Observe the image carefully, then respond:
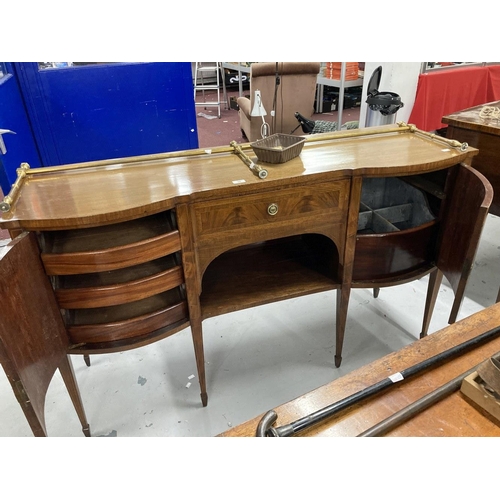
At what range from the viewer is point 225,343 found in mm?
1875

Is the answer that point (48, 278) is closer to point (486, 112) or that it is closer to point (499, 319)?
point (499, 319)

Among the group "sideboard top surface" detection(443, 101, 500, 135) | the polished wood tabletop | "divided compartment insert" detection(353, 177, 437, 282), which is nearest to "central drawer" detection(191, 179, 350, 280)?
"divided compartment insert" detection(353, 177, 437, 282)

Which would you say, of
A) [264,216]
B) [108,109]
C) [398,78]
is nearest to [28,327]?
[264,216]

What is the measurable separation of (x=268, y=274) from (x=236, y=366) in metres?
0.46

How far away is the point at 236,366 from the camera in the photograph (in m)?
1.75

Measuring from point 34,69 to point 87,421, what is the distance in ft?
7.33

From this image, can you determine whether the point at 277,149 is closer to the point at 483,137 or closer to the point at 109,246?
the point at 109,246

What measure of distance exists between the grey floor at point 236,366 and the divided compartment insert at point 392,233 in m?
0.45

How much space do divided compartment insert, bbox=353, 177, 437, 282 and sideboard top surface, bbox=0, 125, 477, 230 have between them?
0.26 m

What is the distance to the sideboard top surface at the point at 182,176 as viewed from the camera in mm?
1072

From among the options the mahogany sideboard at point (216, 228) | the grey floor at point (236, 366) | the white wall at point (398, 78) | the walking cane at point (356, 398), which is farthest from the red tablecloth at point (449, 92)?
the walking cane at point (356, 398)

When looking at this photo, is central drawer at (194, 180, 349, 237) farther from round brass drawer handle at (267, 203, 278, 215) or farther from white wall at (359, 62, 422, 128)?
white wall at (359, 62, 422, 128)

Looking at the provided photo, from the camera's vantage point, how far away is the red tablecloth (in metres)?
3.22

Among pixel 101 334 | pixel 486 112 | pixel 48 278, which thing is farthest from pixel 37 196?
pixel 486 112
